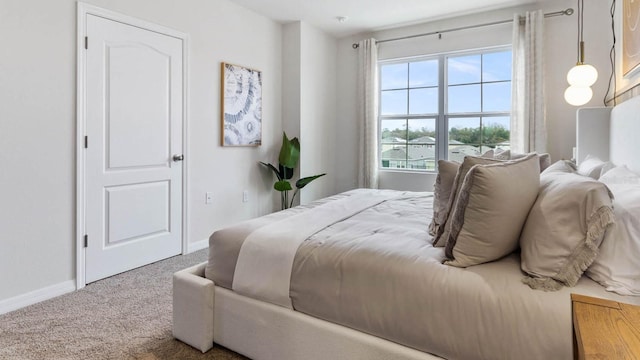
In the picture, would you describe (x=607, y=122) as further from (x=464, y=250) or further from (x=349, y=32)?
(x=349, y=32)

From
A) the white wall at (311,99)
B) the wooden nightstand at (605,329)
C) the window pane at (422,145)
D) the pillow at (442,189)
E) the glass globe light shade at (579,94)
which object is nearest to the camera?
the wooden nightstand at (605,329)

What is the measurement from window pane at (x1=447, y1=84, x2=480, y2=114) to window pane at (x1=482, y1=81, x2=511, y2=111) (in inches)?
2.9

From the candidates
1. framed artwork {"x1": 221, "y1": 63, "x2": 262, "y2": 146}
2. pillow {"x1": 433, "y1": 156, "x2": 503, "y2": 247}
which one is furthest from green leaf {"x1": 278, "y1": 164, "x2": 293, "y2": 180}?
pillow {"x1": 433, "y1": 156, "x2": 503, "y2": 247}

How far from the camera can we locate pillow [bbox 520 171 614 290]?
113cm

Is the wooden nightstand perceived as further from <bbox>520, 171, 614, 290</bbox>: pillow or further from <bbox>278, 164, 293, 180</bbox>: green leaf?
<bbox>278, 164, 293, 180</bbox>: green leaf

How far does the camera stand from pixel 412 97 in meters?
4.57

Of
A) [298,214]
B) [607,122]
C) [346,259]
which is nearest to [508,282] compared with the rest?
[346,259]

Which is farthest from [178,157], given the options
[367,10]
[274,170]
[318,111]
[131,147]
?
[367,10]

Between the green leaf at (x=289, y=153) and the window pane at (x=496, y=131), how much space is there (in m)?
2.18

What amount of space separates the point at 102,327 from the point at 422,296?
180 centimetres

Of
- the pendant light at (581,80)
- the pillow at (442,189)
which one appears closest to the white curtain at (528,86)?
the pendant light at (581,80)

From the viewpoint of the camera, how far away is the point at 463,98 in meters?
4.26

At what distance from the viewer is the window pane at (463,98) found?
4184 millimetres

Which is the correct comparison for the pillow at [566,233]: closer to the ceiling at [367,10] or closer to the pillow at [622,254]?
the pillow at [622,254]
